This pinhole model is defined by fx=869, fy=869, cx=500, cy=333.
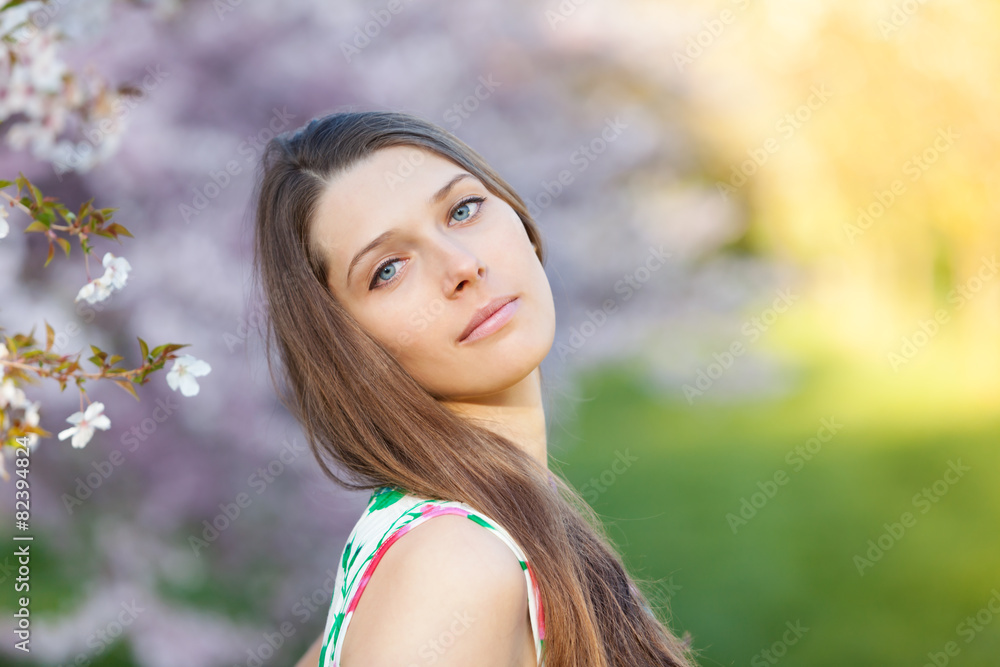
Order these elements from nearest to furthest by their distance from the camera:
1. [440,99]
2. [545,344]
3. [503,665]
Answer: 1. [503,665]
2. [545,344]
3. [440,99]

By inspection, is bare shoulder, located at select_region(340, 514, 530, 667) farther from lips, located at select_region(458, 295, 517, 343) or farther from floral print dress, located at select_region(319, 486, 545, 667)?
lips, located at select_region(458, 295, 517, 343)

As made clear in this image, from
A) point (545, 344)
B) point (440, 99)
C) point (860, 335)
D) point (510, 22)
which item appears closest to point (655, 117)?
point (510, 22)

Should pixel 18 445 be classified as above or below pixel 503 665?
above

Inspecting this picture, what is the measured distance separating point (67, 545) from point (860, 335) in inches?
251

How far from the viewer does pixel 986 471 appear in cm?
568

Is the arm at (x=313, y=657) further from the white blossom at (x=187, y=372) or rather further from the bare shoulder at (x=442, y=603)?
the white blossom at (x=187, y=372)

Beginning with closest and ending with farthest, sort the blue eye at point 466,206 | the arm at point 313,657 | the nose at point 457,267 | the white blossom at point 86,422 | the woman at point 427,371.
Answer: the white blossom at point 86,422 < the woman at point 427,371 < the nose at point 457,267 < the blue eye at point 466,206 < the arm at point 313,657

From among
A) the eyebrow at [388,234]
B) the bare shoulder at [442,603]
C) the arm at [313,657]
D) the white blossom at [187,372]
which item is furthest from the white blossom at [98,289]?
the arm at [313,657]

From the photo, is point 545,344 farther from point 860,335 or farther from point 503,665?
point 860,335

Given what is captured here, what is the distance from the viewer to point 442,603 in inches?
42.9

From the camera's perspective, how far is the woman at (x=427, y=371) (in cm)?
124

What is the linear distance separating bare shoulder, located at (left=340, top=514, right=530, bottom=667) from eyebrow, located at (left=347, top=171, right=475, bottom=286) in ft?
1.63

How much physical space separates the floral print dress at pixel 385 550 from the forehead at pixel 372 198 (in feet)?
1.45

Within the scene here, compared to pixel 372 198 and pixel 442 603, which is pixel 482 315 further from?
pixel 442 603
